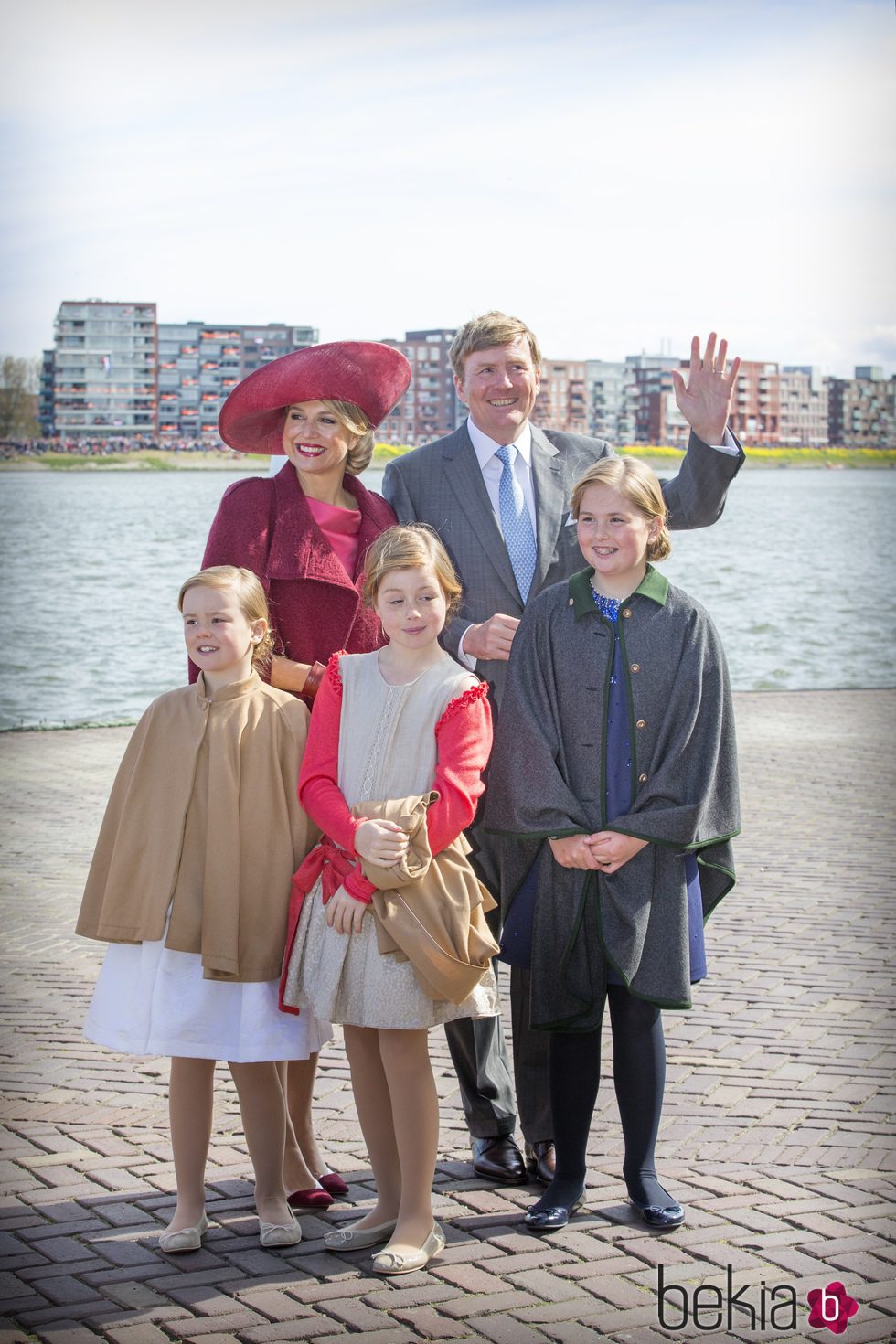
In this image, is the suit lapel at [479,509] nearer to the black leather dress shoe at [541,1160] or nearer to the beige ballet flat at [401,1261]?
the black leather dress shoe at [541,1160]

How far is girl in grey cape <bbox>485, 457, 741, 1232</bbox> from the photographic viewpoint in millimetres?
3504

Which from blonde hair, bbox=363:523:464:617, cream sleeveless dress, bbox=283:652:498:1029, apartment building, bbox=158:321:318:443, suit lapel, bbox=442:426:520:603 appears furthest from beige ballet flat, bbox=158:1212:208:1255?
apartment building, bbox=158:321:318:443

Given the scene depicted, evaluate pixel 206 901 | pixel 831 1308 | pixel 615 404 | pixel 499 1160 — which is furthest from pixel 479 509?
pixel 615 404

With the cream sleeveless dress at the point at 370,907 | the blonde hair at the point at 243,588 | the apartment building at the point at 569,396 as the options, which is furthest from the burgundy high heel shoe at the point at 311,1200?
the apartment building at the point at 569,396

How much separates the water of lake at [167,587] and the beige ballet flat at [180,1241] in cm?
1042

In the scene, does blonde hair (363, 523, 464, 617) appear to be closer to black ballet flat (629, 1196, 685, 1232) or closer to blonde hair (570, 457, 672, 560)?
blonde hair (570, 457, 672, 560)

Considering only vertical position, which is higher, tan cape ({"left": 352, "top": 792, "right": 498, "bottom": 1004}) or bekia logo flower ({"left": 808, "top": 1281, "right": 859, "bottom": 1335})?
tan cape ({"left": 352, "top": 792, "right": 498, "bottom": 1004})

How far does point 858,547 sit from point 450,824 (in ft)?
160

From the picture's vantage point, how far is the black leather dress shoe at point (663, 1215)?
11.3 ft

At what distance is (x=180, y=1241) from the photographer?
333cm

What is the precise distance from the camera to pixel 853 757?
1205cm

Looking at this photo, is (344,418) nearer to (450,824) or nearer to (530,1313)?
(450,824)

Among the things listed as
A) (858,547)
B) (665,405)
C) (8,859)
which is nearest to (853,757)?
(8,859)

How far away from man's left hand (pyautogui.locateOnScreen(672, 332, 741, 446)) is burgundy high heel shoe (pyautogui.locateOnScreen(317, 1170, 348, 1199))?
216 centimetres
